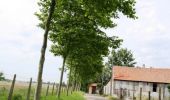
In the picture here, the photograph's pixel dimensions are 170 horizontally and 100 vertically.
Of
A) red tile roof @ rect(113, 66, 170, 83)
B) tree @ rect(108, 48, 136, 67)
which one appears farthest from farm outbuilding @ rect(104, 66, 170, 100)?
tree @ rect(108, 48, 136, 67)

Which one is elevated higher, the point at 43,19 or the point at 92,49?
the point at 43,19

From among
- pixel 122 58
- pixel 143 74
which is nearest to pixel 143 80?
pixel 143 74

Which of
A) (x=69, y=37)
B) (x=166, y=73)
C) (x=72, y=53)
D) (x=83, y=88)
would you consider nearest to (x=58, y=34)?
(x=69, y=37)

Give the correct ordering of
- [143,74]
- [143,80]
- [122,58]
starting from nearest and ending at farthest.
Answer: [143,80] → [143,74] → [122,58]

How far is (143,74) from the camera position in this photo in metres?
73.6

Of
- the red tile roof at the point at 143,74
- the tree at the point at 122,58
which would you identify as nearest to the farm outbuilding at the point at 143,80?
the red tile roof at the point at 143,74

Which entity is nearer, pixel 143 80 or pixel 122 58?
pixel 143 80

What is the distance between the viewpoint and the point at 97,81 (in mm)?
115062

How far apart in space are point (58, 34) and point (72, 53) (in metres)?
6.88

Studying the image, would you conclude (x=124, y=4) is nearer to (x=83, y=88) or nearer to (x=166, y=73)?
(x=166, y=73)

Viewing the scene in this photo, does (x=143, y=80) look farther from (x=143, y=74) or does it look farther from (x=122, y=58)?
(x=122, y=58)

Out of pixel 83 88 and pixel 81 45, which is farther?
pixel 83 88

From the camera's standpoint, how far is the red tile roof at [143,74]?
71412 mm

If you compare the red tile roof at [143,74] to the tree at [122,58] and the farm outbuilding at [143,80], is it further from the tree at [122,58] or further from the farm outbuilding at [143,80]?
the tree at [122,58]
